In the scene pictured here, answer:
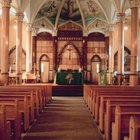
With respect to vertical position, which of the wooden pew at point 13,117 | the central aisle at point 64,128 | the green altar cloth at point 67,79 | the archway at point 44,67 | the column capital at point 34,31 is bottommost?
the central aisle at point 64,128

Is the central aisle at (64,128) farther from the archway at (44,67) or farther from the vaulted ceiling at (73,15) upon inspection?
the archway at (44,67)

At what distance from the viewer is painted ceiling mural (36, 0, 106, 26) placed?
95.1 ft

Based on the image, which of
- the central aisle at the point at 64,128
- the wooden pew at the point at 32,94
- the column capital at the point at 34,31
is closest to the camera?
the central aisle at the point at 64,128

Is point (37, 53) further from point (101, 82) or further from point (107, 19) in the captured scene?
point (101, 82)

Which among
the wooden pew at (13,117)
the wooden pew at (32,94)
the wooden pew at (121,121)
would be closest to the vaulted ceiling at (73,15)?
Answer: the wooden pew at (32,94)

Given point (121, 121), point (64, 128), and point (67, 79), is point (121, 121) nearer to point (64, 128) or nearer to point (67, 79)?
point (64, 128)

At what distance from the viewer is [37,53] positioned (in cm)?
3058

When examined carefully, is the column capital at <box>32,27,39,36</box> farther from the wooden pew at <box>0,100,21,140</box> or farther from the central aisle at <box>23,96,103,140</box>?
the wooden pew at <box>0,100,21,140</box>

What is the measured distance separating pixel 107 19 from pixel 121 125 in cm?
2379

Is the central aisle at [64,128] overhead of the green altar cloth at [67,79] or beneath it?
beneath

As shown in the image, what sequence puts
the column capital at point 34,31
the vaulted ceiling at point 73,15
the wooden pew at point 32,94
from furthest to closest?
the column capital at point 34,31, the vaulted ceiling at point 73,15, the wooden pew at point 32,94

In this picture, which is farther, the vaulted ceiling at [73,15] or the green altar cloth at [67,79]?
the vaulted ceiling at [73,15]

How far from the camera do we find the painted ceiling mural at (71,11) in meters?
29.0

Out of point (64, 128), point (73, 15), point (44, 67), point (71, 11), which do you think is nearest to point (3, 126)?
point (64, 128)
